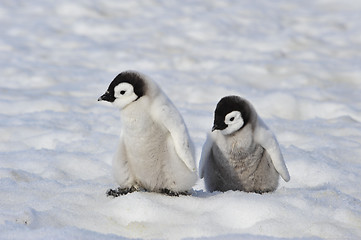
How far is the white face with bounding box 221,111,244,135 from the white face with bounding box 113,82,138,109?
691 millimetres

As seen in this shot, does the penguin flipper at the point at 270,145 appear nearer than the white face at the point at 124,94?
No

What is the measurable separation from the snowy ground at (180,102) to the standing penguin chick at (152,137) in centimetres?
17

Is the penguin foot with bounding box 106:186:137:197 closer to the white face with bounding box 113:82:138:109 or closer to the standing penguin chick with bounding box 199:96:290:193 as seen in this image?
the white face with bounding box 113:82:138:109

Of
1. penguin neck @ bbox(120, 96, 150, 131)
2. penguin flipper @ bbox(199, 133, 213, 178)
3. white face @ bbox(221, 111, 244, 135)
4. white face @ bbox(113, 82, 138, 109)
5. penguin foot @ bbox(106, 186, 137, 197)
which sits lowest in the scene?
penguin foot @ bbox(106, 186, 137, 197)

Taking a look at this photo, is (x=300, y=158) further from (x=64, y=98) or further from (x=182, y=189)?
(x=64, y=98)

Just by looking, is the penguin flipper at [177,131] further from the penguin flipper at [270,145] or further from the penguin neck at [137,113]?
the penguin flipper at [270,145]

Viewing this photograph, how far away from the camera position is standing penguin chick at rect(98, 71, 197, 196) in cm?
385

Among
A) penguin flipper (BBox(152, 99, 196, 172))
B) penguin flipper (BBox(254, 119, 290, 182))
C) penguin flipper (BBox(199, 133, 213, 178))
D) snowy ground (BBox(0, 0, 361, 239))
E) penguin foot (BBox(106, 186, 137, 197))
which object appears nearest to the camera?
snowy ground (BBox(0, 0, 361, 239))

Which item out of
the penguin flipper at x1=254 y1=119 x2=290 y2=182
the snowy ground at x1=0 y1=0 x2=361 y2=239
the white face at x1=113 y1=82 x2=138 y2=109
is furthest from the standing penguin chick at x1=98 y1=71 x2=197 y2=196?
the penguin flipper at x1=254 y1=119 x2=290 y2=182

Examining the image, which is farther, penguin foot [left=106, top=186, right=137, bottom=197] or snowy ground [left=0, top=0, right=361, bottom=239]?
penguin foot [left=106, top=186, right=137, bottom=197]

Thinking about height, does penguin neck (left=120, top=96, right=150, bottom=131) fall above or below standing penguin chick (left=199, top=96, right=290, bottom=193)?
above

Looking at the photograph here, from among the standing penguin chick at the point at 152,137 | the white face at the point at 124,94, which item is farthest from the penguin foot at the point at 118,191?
the white face at the point at 124,94

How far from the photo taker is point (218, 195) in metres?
3.91

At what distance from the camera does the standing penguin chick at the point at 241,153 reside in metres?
4.25
